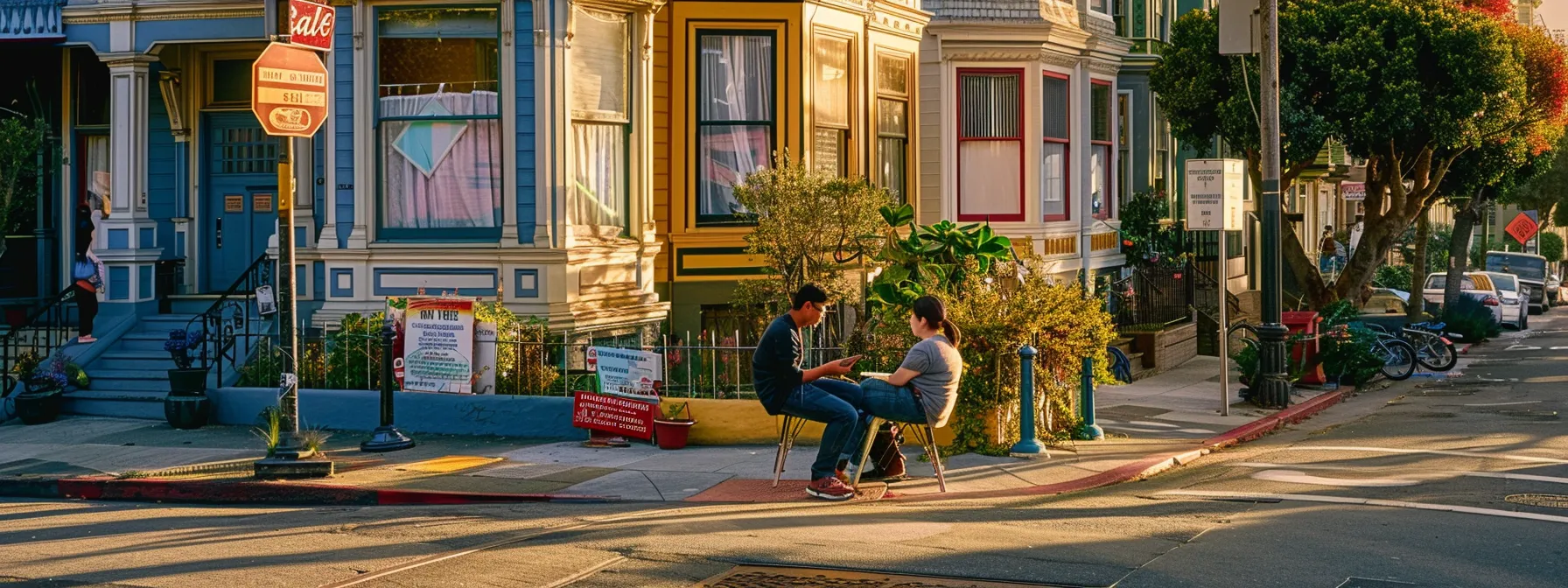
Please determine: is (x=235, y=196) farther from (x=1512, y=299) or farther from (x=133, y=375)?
(x=1512, y=299)

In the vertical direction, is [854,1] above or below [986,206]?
above

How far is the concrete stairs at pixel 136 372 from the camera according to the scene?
1722cm

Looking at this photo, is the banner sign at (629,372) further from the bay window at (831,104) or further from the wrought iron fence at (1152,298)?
the wrought iron fence at (1152,298)

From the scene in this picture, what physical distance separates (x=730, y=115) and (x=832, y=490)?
329 inches

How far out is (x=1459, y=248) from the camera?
1390 inches

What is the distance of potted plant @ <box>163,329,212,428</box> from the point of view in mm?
16172

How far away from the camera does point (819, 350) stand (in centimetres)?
1508

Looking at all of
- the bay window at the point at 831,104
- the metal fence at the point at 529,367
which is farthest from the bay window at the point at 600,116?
the bay window at the point at 831,104

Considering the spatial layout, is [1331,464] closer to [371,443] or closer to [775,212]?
[775,212]

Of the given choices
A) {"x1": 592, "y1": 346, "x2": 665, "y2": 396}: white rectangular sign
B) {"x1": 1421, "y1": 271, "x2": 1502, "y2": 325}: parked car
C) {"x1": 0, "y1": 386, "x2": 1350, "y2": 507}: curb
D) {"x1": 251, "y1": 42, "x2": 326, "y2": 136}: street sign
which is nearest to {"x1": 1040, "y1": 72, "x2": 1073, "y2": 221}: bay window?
{"x1": 592, "y1": 346, "x2": 665, "y2": 396}: white rectangular sign

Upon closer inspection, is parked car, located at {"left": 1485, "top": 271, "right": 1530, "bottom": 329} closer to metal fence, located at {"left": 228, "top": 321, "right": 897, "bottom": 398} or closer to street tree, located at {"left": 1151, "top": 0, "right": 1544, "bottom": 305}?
street tree, located at {"left": 1151, "top": 0, "right": 1544, "bottom": 305}

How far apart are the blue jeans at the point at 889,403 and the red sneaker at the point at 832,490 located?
37cm

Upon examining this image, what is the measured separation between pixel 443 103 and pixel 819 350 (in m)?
5.10

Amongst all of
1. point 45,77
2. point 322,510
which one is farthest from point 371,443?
point 45,77
